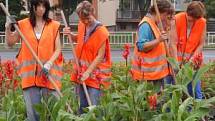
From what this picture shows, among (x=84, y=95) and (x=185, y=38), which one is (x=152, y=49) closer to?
(x=185, y=38)

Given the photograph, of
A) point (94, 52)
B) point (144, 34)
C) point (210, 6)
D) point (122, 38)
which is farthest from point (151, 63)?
point (210, 6)

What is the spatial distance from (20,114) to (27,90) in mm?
586

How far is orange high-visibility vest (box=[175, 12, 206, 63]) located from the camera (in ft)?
22.2

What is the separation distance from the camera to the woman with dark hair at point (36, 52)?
5.75 m

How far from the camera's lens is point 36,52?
575 cm

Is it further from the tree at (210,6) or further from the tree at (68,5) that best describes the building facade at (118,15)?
the tree at (68,5)

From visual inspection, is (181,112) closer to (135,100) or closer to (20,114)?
(135,100)

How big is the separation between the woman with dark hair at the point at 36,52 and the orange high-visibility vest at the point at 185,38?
1622 millimetres

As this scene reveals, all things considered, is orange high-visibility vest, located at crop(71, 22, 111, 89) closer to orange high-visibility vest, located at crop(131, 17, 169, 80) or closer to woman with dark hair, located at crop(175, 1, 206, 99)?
orange high-visibility vest, located at crop(131, 17, 169, 80)

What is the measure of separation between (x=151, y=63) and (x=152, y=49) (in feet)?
0.58

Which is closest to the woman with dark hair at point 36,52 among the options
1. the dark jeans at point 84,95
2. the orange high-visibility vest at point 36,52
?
the orange high-visibility vest at point 36,52

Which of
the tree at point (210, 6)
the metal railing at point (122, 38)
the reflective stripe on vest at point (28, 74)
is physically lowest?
the metal railing at point (122, 38)

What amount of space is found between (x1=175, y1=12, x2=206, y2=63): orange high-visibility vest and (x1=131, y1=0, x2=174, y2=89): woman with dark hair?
48cm

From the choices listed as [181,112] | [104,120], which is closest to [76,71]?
[104,120]
